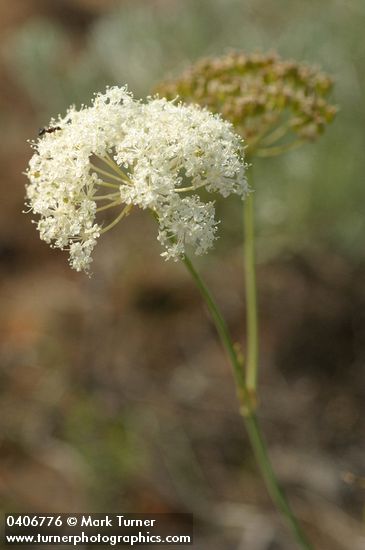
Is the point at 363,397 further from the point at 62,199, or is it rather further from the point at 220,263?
the point at 62,199

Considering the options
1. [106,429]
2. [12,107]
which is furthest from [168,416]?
[12,107]

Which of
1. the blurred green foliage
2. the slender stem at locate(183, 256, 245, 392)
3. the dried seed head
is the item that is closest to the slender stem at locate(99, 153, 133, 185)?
the slender stem at locate(183, 256, 245, 392)

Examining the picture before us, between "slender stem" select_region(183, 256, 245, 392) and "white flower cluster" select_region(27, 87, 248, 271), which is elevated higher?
"white flower cluster" select_region(27, 87, 248, 271)

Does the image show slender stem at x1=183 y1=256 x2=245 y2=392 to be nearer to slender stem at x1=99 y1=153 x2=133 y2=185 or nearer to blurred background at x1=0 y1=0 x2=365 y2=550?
slender stem at x1=99 y1=153 x2=133 y2=185

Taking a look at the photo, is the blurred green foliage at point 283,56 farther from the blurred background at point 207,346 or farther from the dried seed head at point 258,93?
the dried seed head at point 258,93

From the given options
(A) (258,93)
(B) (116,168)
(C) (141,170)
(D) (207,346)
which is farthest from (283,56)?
(C) (141,170)

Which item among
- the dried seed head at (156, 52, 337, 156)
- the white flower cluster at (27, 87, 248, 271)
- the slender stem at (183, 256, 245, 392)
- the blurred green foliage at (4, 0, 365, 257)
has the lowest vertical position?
the slender stem at (183, 256, 245, 392)

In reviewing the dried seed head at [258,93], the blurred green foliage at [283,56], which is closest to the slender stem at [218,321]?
the dried seed head at [258,93]

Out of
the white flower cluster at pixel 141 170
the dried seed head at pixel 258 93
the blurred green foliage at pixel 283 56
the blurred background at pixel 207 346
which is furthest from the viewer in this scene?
the blurred green foliage at pixel 283 56
